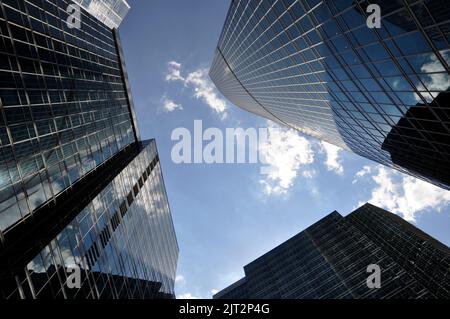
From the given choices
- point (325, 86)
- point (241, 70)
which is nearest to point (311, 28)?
point (325, 86)

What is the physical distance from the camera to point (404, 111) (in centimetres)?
2494

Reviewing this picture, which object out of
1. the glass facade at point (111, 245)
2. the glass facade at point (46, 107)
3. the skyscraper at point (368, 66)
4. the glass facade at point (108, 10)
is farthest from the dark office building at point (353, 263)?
the glass facade at point (108, 10)

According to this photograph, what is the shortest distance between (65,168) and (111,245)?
10079 mm

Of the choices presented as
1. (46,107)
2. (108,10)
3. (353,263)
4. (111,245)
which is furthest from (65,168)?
(108,10)

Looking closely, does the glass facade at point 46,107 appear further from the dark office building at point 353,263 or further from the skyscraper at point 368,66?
the dark office building at point 353,263

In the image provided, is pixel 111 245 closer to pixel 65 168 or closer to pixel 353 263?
pixel 65 168

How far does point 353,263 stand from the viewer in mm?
80062

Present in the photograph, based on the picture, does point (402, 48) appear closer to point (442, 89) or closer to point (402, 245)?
point (442, 89)

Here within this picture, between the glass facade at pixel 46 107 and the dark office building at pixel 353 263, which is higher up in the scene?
the glass facade at pixel 46 107

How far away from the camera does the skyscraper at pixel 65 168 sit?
19625 mm

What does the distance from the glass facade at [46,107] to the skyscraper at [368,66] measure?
24459mm

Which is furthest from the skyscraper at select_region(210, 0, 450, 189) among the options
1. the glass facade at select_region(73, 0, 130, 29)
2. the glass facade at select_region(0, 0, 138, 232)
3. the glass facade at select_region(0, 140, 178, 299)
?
the glass facade at select_region(73, 0, 130, 29)

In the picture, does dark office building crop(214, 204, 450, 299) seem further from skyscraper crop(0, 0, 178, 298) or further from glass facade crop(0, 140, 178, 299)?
skyscraper crop(0, 0, 178, 298)

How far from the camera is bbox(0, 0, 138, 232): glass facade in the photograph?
20.8 m
